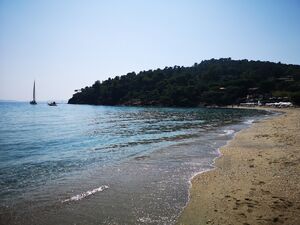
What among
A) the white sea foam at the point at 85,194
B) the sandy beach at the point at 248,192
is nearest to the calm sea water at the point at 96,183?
the white sea foam at the point at 85,194

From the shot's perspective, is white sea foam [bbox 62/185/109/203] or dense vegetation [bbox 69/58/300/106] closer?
white sea foam [bbox 62/185/109/203]

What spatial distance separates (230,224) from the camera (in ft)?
28.7

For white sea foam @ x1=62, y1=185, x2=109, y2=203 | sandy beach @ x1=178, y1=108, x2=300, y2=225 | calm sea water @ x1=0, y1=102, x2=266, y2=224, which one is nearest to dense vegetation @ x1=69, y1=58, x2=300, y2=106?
sandy beach @ x1=178, y1=108, x2=300, y2=225

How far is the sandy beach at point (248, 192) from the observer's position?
9.26 meters

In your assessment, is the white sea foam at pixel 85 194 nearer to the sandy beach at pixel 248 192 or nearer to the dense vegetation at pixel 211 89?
the sandy beach at pixel 248 192

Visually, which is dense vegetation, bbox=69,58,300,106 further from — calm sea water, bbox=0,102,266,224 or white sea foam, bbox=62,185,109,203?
white sea foam, bbox=62,185,109,203

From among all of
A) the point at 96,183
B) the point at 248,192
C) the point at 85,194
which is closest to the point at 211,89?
the point at 96,183

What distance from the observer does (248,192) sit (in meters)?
11.7

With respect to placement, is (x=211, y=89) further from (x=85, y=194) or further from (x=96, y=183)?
(x=85, y=194)

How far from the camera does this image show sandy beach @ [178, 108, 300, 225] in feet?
30.4

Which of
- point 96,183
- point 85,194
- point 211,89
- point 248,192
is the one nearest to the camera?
point 248,192

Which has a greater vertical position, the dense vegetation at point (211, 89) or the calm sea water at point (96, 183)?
the dense vegetation at point (211, 89)

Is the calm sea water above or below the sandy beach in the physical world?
below

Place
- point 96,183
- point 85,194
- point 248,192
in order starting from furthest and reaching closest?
point 96,183
point 85,194
point 248,192
